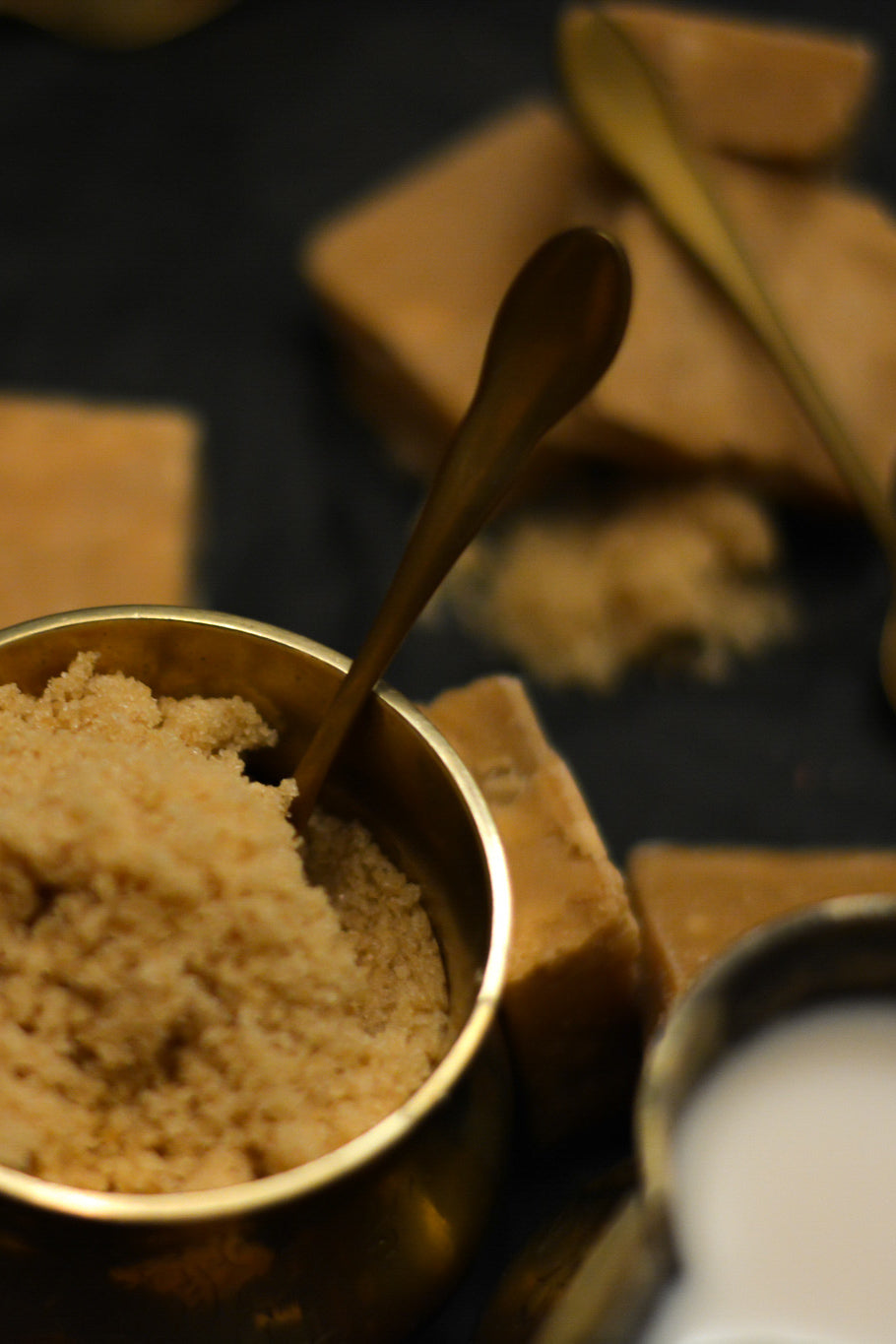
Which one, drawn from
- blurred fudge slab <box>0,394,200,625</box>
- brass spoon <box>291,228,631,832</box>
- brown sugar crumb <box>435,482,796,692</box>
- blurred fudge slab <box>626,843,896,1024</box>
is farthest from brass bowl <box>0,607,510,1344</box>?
brown sugar crumb <box>435,482,796,692</box>

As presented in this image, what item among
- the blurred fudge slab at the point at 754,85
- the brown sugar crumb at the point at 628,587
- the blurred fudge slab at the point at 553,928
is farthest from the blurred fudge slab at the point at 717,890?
the blurred fudge slab at the point at 754,85

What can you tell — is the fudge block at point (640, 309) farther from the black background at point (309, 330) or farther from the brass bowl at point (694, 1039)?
the brass bowl at point (694, 1039)

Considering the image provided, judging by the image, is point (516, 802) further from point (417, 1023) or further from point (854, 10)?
point (854, 10)

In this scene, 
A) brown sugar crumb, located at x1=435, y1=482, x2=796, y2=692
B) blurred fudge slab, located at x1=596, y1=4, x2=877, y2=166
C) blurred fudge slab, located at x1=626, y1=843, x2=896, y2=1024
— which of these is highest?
blurred fudge slab, located at x1=596, y1=4, x2=877, y2=166

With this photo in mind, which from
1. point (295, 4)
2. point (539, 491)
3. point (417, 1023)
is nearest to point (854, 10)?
point (295, 4)

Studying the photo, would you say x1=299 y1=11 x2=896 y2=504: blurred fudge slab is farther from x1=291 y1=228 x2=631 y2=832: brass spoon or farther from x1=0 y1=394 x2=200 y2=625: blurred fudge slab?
x1=291 y1=228 x2=631 y2=832: brass spoon

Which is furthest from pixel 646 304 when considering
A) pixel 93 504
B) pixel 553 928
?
pixel 553 928

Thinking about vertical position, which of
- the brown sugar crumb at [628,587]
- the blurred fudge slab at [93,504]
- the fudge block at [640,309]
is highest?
the fudge block at [640,309]

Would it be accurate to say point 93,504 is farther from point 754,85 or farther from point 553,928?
point 754,85
